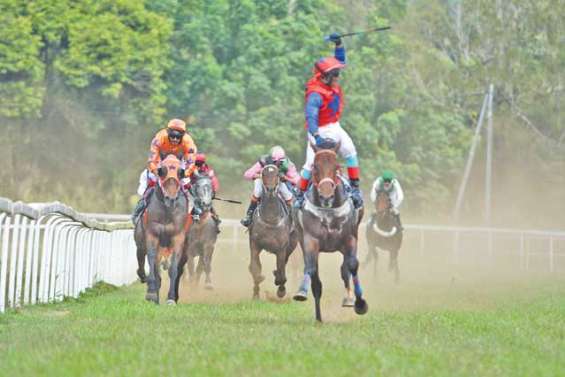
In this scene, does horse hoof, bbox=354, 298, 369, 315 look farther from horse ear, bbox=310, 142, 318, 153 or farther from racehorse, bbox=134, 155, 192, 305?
racehorse, bbox=134, 155, 192, 305

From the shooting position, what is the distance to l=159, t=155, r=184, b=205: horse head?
54.6ft

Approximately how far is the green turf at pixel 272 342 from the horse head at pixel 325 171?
4.63 feet

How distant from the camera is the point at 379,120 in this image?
6184 cm

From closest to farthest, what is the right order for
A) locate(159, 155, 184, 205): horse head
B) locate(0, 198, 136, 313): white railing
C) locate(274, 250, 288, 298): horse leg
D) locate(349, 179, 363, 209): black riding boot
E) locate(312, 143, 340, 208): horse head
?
locate(312, 143, 340, 208): horse head → locate(0, 198, 136, 313): white railing → locate(349, 179, 363, 209): black riding boot → locate(159, 155, 184, 205): horse head → locate(274, 250, 288, 298): horse leg

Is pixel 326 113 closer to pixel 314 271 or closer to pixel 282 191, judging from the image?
pixel 314 271

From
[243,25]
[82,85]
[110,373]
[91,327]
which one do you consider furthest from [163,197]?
[243,25]

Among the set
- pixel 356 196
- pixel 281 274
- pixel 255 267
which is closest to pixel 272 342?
pixel 356 196

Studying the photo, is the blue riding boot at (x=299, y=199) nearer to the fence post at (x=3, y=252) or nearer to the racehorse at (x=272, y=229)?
the fence post at (x=3, y=252)

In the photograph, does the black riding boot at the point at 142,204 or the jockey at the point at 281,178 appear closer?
the black riding boot at the point at 142,204

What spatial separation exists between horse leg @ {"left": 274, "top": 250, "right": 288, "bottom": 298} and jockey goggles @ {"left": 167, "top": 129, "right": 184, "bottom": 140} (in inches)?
115

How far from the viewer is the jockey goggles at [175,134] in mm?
17561

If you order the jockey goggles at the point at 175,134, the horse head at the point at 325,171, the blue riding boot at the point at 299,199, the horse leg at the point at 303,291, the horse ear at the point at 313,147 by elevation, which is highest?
the jockey goggles at the point at 175,134

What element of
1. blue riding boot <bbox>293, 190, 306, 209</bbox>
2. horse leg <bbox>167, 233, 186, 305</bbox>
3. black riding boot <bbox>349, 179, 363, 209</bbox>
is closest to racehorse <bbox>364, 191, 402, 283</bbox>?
horse leg <bbox>167, 233, 186, 305</bbox>

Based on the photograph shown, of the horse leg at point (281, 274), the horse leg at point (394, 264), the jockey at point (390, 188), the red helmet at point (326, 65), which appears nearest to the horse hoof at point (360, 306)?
the red helmet at point (326, 65)
